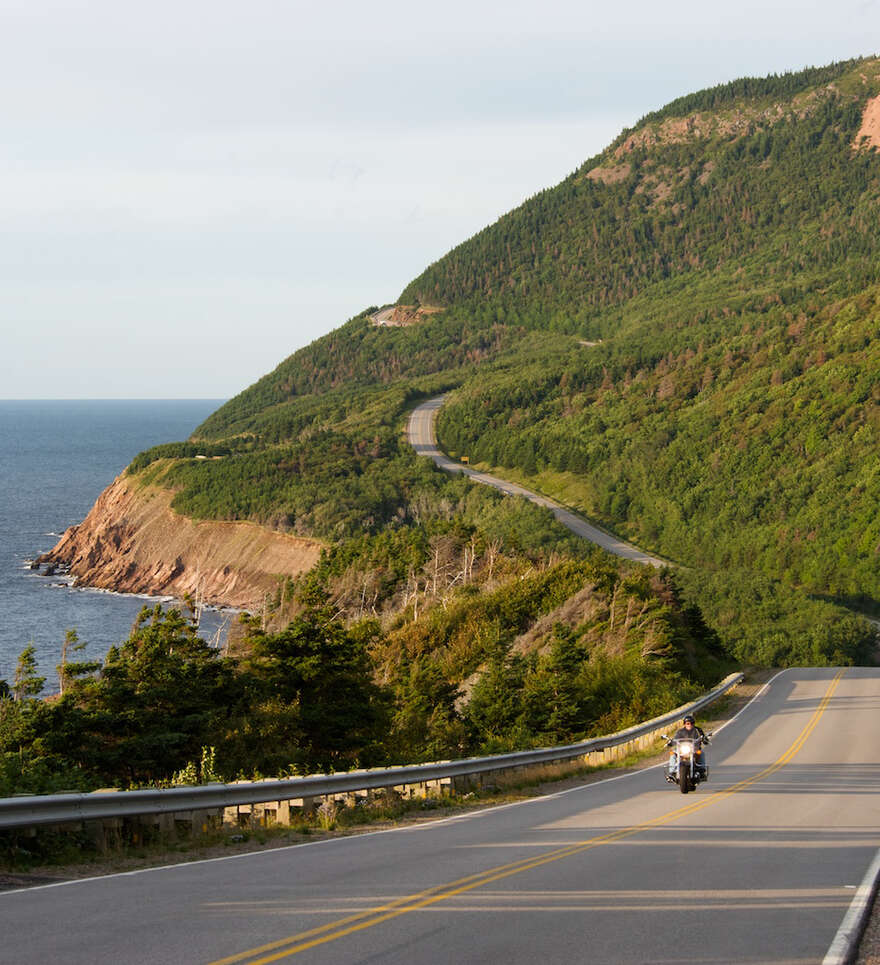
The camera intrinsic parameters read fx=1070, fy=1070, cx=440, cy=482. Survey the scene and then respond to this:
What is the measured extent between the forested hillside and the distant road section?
2895mm

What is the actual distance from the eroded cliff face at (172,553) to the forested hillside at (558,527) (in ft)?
7.55

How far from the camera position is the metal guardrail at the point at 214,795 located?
1040 cm

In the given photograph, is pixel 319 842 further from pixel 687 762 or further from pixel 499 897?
pixel 687 762

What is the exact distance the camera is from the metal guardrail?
10.4m

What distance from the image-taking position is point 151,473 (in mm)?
114812

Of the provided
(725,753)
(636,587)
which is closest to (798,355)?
(636,587)

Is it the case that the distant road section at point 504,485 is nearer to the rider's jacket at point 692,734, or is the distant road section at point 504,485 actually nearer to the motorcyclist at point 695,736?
the motorcyclist at point 695,736

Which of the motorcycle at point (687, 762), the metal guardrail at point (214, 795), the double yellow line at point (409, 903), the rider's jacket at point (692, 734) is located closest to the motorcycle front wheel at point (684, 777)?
the motorcycle at point (687, 762)

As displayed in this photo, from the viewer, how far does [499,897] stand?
934 centimetres

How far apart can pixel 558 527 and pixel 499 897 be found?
3400 inches

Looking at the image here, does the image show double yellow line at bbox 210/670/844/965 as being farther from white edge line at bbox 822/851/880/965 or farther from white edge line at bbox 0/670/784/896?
white edge line at bbox 822/851/880/965

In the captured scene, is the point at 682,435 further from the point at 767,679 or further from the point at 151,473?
the point at 767,679

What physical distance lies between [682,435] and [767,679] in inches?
3105

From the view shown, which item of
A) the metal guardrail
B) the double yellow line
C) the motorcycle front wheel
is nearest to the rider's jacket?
the motorcycle front wheel
